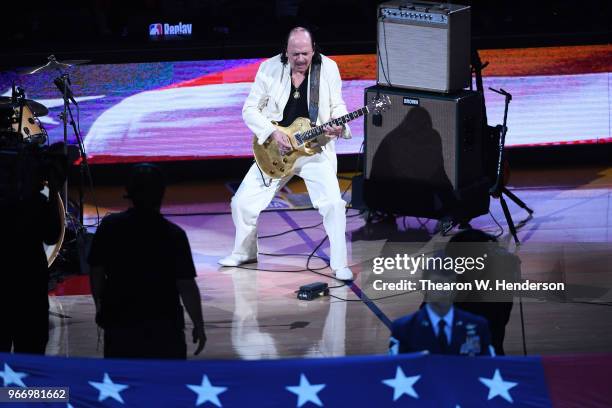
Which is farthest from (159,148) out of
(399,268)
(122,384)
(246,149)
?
(122,384)

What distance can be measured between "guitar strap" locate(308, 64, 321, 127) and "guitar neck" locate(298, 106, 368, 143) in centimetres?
10

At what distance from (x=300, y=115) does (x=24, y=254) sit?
3.59 m

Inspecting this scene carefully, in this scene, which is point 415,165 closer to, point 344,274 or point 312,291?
point 344,274

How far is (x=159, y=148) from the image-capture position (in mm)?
11977

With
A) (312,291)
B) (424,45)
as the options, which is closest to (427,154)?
(424,45)

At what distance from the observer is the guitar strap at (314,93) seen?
29.6 feet

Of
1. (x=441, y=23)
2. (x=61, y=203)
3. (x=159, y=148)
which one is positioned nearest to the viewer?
(x=61, y=203)

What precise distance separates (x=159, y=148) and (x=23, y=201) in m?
6.01

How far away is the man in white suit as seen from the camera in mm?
8922

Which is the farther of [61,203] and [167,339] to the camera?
[61,203]

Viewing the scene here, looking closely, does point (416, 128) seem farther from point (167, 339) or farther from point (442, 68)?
point (167, 339)

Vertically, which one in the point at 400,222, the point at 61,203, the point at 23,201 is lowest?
the point at 400,222

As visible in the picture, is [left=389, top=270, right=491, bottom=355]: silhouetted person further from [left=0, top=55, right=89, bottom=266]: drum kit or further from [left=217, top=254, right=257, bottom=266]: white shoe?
[left=217, top=254, right=257, bottom=266]: white shoe

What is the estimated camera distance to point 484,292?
5.97 metres
